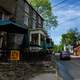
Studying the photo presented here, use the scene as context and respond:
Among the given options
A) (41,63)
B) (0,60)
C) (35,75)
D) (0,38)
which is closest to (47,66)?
(41,63)

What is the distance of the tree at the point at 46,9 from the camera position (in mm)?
59656

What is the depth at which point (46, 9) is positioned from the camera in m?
60.6

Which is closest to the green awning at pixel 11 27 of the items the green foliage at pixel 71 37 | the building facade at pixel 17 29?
the building facade at pixel 17 29

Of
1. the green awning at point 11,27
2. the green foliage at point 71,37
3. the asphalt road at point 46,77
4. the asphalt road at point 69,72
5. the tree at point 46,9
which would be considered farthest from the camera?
the green foliage at point 71,37

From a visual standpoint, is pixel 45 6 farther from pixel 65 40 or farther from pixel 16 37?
pixel 65 40

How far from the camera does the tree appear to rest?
196 feet

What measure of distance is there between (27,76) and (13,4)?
60.3ft

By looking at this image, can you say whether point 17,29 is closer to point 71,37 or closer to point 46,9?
point 46,9

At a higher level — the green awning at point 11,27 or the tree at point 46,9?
the tree at point 46,9

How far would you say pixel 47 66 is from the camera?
1705 cm

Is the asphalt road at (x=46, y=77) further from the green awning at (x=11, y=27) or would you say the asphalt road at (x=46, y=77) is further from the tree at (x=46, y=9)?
the tree at (x=46, y=9)

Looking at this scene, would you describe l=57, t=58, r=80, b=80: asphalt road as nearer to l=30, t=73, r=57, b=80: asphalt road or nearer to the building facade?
l=30, t=73, r=57, b=80: asphalt road

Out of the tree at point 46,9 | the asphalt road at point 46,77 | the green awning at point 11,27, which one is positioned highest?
the tree at point 46,9

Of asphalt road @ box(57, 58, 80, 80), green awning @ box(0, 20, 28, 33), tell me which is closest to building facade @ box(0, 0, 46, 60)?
green awning @ box(0, 20, 28, 33)
